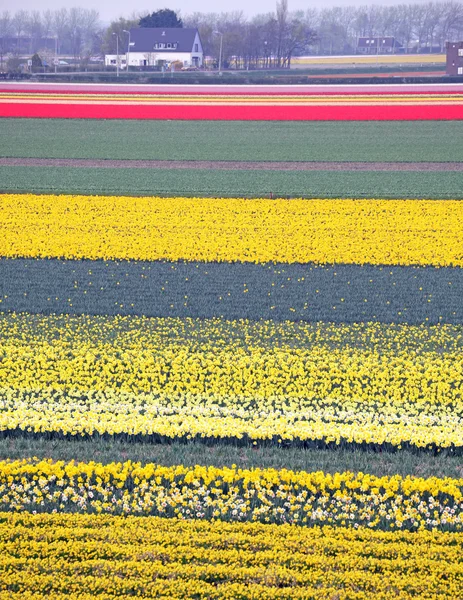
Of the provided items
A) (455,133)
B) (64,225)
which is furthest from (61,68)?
(64,225)

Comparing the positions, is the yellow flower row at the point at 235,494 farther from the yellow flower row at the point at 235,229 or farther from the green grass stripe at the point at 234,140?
the green grass stripe at the point at 234,140

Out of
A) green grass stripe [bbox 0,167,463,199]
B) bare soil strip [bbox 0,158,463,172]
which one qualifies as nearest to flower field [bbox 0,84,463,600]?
green grass stripe [bbox 0,167,463,199]

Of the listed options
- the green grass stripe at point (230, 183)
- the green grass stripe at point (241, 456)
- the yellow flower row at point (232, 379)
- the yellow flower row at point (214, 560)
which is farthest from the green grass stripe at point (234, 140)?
the yellow flower row at point (214, 560)

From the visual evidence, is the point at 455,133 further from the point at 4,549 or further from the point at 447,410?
the point at 4,549

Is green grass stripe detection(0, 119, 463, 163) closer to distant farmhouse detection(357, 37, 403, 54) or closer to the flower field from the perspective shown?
the flower field

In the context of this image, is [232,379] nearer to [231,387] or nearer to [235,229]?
[231,387]
